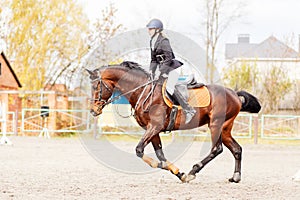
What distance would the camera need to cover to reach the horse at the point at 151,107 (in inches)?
346

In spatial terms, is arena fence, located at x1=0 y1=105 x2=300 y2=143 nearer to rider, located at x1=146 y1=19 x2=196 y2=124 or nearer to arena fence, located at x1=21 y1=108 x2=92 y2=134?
arena fence, located at x1=21 y1=108 x2=92 y2=134

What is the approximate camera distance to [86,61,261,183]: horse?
8781 mm

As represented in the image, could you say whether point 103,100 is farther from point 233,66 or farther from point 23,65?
point 233,66

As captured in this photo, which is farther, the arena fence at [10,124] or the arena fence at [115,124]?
the arena fence at [10,124]

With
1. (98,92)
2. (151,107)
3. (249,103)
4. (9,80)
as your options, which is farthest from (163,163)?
(9,80)

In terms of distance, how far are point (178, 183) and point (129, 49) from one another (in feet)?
55.1

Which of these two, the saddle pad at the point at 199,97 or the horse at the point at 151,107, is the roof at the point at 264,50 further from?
the saddle pad at the point at 199,97

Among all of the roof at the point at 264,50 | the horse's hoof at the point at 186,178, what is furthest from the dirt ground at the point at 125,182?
the roof at the point at 264,50

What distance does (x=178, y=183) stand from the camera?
29.8ft

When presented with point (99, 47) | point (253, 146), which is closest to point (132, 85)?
point (253, 146)

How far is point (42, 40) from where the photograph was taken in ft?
Result: 104

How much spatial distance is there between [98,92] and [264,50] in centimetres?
4421

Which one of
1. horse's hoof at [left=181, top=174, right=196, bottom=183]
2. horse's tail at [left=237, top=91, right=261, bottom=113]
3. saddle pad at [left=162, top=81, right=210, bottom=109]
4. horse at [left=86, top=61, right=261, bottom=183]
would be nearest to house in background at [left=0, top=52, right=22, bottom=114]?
horse's tail at [left=237, top=91, right=261, bottom=113]

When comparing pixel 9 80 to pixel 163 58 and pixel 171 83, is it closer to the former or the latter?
pixel 171 83
